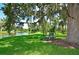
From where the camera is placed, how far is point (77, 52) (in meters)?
10.5

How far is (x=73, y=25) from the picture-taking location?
10.5 meters

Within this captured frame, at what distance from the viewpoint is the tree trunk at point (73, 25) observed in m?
10.5

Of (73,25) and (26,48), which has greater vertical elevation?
(73,25)

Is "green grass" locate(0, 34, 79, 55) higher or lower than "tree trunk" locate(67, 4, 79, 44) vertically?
lower

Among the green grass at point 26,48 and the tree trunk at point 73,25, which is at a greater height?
the tree trunk at point 73,25

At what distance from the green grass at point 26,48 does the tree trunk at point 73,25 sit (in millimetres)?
135

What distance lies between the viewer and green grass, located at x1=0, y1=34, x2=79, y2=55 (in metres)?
10.5

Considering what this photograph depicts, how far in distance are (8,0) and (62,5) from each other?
25.3 inches

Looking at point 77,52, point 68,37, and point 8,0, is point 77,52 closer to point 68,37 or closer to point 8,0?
point 68,37

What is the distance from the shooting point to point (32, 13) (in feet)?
34.4

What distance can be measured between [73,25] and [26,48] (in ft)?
2.03

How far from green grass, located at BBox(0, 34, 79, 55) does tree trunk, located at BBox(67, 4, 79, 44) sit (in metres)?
0.14
